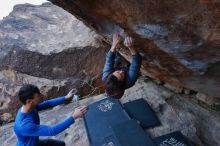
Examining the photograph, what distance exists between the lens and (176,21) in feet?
12.2

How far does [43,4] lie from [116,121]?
230 inches

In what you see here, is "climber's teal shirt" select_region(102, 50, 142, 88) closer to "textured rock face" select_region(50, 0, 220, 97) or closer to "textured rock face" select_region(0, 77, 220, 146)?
"textured rock face" select_region(50, 0, 220, 97)

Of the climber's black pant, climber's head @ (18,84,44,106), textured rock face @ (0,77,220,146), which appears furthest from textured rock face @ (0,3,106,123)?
climber's head @ (18,84,44,106)

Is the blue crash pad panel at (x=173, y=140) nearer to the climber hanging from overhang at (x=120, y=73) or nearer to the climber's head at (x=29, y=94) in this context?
the climber hanging from overhang at (x=120, y=73)

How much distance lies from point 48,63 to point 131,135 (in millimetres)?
3351

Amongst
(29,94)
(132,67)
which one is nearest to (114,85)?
(132,67)

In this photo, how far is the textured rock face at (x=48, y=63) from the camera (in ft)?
25.3

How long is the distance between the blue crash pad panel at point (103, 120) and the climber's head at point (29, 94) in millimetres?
1768

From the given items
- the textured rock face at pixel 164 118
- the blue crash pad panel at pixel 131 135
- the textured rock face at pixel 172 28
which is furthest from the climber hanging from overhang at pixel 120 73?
the textured rock face at pixel 164 118

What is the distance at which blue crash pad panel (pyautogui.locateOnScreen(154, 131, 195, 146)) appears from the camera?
515 cm

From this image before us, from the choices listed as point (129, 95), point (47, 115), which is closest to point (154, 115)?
point (129, 95)

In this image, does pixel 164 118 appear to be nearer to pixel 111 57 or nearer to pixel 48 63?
pixel 111 57

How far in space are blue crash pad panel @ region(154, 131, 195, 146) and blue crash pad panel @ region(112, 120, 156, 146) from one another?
0.47 ft

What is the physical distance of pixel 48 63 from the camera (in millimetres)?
7887
